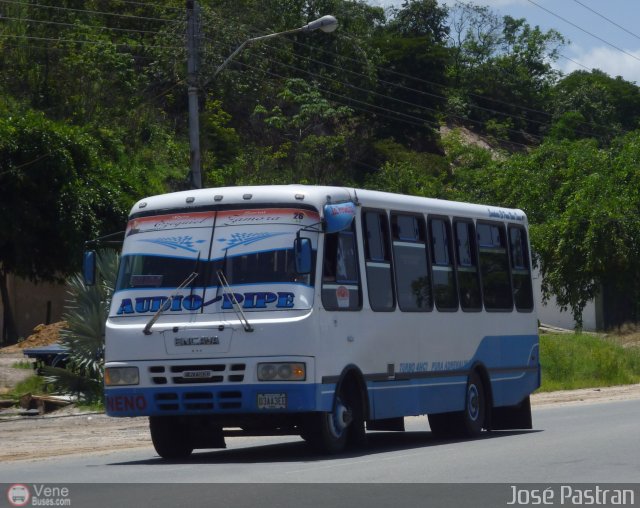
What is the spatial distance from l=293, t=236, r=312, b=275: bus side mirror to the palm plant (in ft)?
31.7

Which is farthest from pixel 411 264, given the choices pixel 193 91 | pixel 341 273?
pixel 193 91

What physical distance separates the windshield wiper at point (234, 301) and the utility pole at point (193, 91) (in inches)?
346

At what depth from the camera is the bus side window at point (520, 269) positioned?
18.7 metres

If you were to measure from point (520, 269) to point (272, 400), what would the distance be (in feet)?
21.9

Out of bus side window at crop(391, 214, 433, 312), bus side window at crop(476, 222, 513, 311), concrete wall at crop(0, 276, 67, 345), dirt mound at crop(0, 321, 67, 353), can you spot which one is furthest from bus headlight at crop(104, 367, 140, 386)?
concrete wall at crop(0, 276, 67, 345)

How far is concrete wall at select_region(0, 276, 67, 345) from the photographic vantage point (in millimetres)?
44375

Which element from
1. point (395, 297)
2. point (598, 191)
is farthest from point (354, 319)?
point (598, 191)

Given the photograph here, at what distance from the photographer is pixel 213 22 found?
55750 millimetres

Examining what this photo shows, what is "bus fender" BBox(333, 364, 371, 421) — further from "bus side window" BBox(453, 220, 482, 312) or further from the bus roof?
"bus side window" BBox(453, 220, 482, 312)

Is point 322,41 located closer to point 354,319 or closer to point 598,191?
point 598,191

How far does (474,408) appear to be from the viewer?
677 inches

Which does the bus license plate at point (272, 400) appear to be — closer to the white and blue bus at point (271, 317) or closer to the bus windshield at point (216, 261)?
the white and blue bus at point (271, 317)

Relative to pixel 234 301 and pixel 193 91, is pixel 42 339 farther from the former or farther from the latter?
pixel 234 301

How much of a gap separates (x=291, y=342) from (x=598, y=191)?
124 ft
